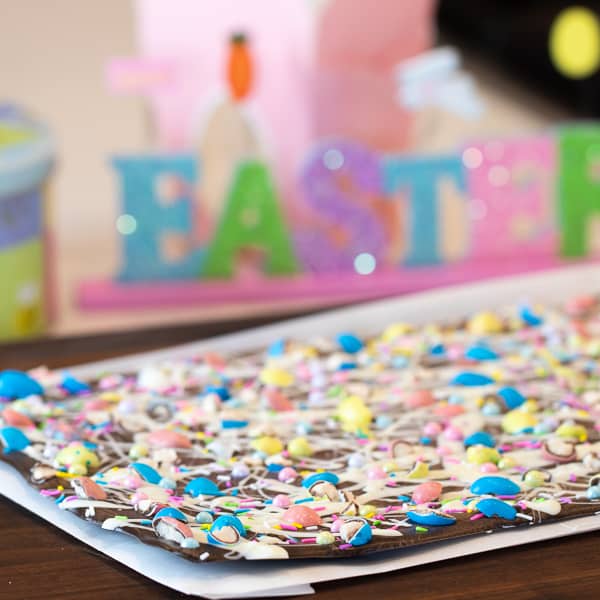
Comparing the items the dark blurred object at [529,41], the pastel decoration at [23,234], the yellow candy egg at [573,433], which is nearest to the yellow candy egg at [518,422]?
the yellow candy egg at [573,433]

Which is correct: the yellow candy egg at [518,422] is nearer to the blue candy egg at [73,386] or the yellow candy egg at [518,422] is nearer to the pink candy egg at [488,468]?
the pink candy egg at [488,468]

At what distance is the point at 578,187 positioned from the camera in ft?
8.99

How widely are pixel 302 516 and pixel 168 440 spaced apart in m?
0.21

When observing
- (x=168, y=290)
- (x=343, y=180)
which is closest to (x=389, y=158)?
(x=343, y=180)

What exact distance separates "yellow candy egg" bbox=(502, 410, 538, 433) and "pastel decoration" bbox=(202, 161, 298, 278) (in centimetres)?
156

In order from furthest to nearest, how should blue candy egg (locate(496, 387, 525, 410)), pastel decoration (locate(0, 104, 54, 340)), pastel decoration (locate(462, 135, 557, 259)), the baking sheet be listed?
pastel decoration (locate(462, 135, 557, 259))
pastel decoration (locate(0, 104, 54, 340))
blue candy egg (locate(496, 387, 525, 410))
the baking sheet

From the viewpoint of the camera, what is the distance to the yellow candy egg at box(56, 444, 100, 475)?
3.20 feet

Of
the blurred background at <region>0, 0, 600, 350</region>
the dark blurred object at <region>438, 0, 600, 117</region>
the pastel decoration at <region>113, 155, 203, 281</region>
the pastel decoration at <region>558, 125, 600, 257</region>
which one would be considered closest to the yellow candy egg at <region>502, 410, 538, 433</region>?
the blurred background at <region>0, 0, 600, 350</region>

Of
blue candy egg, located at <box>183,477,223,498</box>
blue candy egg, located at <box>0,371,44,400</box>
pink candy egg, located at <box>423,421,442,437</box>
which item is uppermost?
blue candy egg, located at <box>0,371,44,400</box>

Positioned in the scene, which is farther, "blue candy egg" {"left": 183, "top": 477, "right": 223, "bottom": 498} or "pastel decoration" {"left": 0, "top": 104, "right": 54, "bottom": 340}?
"pastel decoration" {"left": 0, "top": 104, "right": 54, "bottom": 340}

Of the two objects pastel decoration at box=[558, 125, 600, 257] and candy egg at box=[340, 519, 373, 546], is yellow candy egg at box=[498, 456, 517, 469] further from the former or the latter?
pastel decoration at box=[558, 125, 600, 257]

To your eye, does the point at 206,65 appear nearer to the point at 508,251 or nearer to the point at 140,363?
the point at 508,251

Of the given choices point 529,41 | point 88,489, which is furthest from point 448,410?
point 529,41

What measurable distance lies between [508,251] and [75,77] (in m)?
2.02
